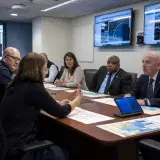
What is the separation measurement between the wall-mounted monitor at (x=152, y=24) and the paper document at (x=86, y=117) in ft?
8.90

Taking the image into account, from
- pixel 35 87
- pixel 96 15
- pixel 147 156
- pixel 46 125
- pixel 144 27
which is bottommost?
pixel 46 125

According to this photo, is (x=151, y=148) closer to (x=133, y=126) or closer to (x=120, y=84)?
(x=133, y=126)

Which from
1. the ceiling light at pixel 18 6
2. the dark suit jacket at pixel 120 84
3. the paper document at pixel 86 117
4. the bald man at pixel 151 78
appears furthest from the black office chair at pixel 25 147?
the ceiling light at pixel 18 6

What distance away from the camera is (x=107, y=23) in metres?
5.46

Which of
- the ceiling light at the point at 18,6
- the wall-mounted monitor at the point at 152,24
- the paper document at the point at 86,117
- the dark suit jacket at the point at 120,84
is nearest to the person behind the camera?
the paper document at the point at 86,117

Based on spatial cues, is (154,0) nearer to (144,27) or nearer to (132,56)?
(144,27)

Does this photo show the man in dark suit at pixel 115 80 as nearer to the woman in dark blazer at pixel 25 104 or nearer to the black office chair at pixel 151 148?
the woman in dark blazer at pixel 25 104

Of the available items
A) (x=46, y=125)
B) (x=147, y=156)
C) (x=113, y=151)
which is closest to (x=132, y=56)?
(x=46, y=125)

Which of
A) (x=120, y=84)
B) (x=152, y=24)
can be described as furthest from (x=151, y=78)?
(x=152, y=24)

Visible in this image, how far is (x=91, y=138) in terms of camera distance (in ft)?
5.04

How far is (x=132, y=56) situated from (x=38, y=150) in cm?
381

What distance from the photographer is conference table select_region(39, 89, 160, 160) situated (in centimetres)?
153

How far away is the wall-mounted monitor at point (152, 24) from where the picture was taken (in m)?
4.30

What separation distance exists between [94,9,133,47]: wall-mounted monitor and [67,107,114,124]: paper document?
3.13 metres
